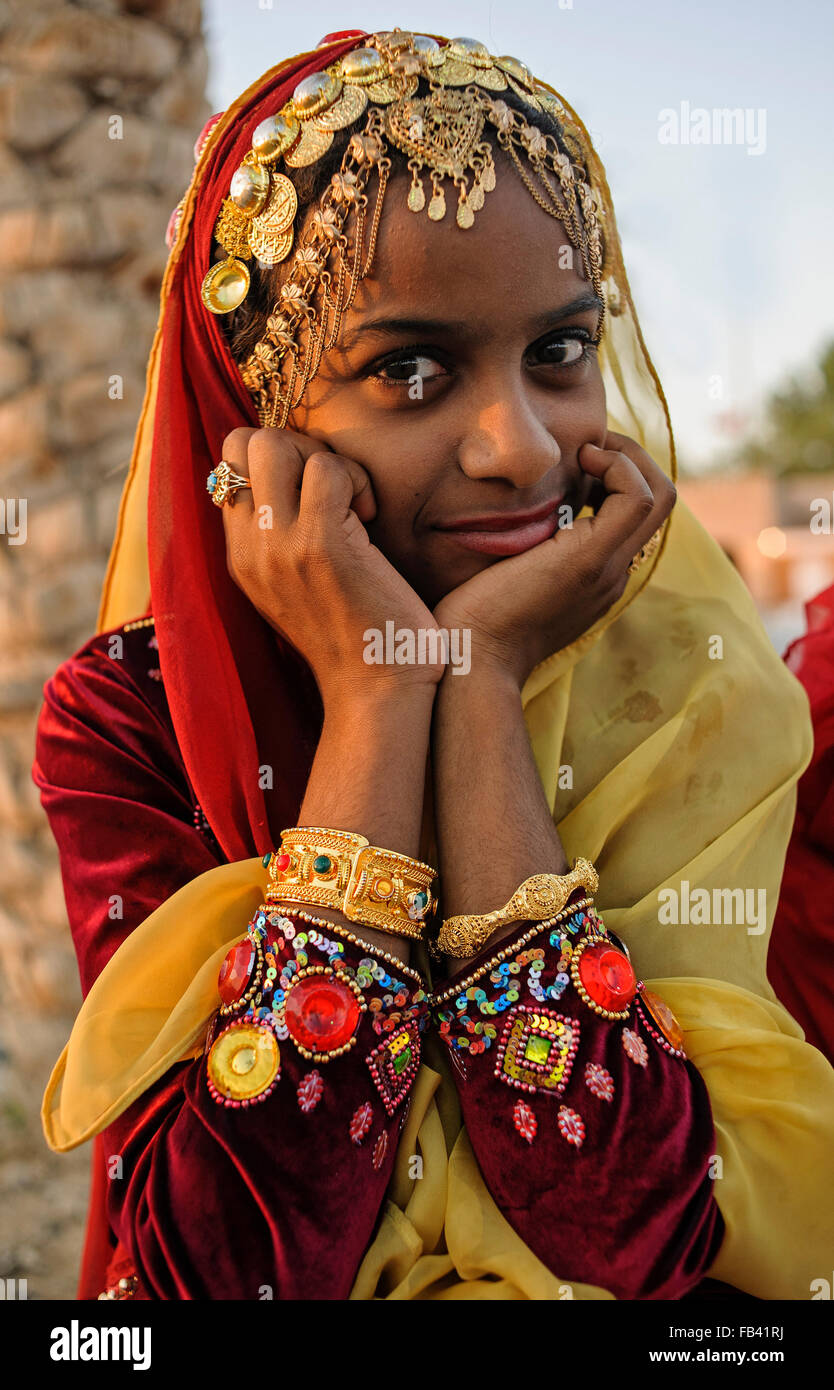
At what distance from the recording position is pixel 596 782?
194 cm

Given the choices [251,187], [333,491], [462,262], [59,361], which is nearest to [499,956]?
[333,491]

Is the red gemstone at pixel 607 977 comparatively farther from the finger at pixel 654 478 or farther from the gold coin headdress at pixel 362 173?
the gold coin headdress at pixel 362 173

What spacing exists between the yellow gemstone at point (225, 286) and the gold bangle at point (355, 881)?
0.91 metres

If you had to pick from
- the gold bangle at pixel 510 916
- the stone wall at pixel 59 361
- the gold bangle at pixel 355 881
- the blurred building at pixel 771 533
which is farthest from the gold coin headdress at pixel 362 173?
the blurred building at pixel 771 533

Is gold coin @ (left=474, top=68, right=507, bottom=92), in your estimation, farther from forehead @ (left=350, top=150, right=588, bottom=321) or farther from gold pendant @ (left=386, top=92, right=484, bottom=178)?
forehead @ (left=350, top=150, right=588, bottom=321)

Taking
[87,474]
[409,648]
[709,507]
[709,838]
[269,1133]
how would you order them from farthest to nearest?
→ [709,507] → [87,474] → [709,838] → [409,648] → [269,1133]

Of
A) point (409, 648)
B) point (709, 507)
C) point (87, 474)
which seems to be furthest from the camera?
point (709, 507)

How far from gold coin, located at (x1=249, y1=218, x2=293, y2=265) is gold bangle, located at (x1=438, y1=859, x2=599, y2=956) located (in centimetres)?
107

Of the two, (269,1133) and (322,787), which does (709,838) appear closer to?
(322,787)

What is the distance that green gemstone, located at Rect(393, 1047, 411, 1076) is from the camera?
1.50 metres

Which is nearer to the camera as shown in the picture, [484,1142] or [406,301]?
[484,1142]

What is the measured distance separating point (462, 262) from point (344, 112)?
1.17 feet
